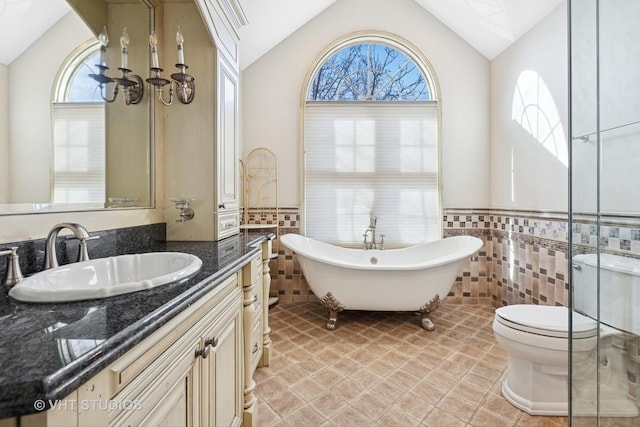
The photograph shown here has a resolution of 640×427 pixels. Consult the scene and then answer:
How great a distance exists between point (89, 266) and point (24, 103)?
616 mm

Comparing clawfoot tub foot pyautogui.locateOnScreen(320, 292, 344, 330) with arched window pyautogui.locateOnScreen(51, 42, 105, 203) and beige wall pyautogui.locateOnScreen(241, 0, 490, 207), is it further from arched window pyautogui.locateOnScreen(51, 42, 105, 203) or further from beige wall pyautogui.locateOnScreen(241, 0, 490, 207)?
arched window pyautogui.locateOnScreen(51, 42, 105, 203)

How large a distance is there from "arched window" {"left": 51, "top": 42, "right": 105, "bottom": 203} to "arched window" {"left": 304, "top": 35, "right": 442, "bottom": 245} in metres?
1.94

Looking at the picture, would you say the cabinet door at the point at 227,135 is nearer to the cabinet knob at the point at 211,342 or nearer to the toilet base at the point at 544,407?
the cabinet knob at the point at 211,342

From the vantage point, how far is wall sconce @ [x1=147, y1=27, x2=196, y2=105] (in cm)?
154

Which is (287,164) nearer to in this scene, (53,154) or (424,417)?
(53,154)

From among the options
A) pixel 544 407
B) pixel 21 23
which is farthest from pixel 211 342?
pixel 544 407

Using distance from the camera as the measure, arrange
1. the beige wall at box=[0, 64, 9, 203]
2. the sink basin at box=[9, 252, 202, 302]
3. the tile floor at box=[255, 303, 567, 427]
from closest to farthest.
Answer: the sink basin at box=[9, 252, 202, 302], the beige wall at box=[0, 64, 9, 203], the tile floor at box=[255, 303, 567, 427]

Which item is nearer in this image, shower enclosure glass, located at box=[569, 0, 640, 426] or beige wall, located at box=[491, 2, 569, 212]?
shower enclosure glass, located at box=[569, 0, 640, 426]

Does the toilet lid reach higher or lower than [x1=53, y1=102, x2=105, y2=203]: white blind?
lower

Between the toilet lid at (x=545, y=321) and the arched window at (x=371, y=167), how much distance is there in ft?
4.48

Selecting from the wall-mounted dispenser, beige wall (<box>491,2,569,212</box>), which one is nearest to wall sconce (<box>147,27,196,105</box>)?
the wall-mounted dispenser

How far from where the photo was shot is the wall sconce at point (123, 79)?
53.9 inches

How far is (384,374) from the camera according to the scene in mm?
1840

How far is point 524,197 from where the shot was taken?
2.62 meters
